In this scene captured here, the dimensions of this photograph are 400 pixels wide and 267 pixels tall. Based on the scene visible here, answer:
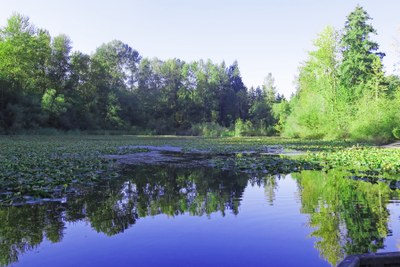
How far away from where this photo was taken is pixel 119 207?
6492mm

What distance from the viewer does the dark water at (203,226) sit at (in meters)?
4.12

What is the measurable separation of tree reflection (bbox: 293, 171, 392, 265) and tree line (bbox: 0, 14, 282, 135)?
31814 millimetres

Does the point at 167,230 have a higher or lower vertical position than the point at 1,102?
lower

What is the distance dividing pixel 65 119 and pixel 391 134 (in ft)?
115

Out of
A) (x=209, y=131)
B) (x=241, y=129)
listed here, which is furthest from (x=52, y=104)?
(x=241, y=129)

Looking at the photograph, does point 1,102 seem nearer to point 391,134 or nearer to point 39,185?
point 39,185

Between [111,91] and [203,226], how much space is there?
51.9 meters

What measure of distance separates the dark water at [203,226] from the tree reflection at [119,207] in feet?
0.06

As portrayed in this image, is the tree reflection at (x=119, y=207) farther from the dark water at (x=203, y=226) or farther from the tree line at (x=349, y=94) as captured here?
the tree line at (x=349, y=94)

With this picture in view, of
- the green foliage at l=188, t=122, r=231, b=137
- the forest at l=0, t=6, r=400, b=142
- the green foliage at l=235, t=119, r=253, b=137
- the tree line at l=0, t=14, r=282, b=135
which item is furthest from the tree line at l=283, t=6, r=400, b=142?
the tree line at l=0, t=14, r=282, b=135

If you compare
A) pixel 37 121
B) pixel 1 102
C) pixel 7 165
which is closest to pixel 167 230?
pixel 7 165

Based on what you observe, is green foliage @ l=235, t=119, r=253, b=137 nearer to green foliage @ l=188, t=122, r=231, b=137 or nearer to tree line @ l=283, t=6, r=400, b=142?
green foliage @ l=188, t=122, r=231, b=137

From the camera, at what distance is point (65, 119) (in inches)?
1652

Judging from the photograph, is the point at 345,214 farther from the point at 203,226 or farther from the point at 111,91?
the point at 111,91
